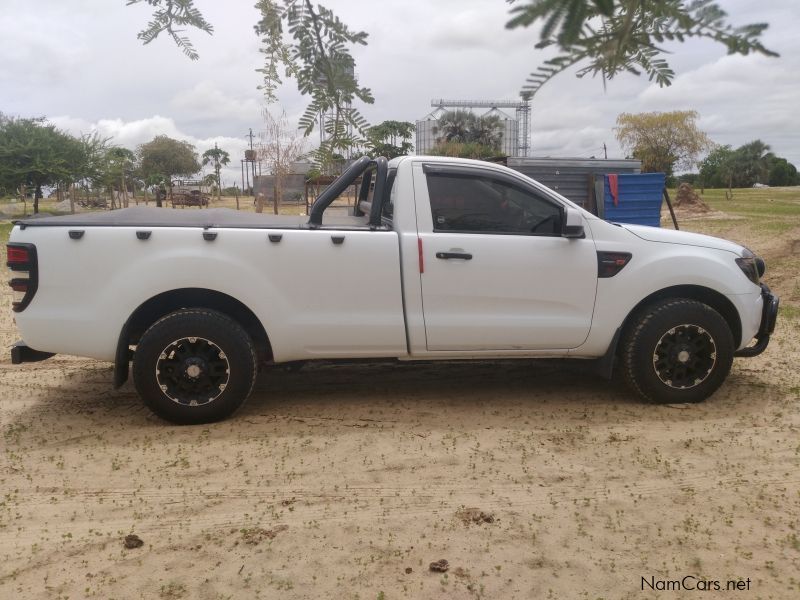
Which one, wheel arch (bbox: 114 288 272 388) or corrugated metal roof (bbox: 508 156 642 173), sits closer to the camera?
wheel arch (bbox: 114 288 272 388)

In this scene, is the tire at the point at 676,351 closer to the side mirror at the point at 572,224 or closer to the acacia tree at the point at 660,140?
the side mirror at the point at 572,224

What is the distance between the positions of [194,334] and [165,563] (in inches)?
69.9

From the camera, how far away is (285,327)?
4.58 meters

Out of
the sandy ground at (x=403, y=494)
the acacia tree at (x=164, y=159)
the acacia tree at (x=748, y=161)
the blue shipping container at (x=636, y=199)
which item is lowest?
the sandy ground at (x=403, y=494)

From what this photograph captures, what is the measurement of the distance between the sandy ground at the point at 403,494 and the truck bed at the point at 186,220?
1.38 metres

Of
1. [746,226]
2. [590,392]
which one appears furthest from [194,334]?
[746,226]

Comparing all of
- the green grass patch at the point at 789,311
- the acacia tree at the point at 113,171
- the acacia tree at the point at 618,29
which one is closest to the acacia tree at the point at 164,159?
the acacia tree at the point at 113,171

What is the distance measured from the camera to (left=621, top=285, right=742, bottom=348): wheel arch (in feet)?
16.2

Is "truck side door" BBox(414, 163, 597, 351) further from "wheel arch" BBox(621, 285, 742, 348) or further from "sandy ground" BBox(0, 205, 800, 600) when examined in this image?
"sandy ground" BBox(0, 205, 800, 600)

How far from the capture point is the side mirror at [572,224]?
4676 millimetres

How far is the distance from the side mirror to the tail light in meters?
3.62

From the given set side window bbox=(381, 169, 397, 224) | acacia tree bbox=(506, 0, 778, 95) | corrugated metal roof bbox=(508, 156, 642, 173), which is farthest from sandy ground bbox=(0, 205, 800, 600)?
corrugated metal roof bbox=(508, 156, 642, 173)

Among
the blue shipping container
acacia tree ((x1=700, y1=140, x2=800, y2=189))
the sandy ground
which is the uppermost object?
the blue shipping container

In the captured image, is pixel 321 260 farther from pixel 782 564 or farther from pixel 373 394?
pixel 782 564
